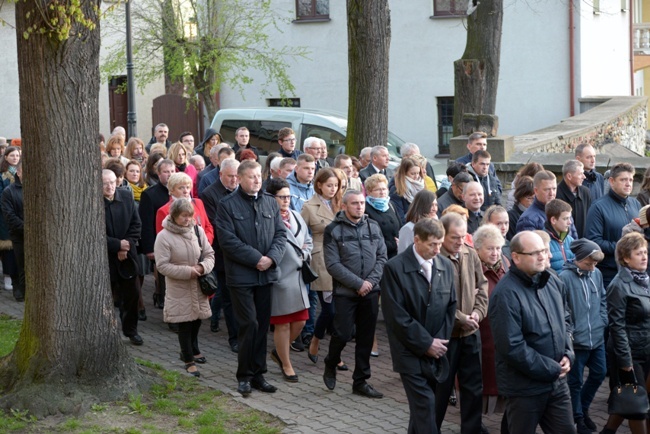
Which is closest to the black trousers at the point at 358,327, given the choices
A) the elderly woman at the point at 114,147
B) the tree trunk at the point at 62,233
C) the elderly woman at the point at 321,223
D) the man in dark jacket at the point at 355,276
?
the man in dark jacket at the point at 355,276

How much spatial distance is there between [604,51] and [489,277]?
23.1 m

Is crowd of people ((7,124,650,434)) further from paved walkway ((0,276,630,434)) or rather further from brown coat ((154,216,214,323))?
paved walkway ((0,276,630,434))

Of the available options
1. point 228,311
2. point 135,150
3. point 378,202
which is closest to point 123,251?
point 228,311

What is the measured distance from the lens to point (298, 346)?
445 inches

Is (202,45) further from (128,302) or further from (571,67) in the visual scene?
(128,302)

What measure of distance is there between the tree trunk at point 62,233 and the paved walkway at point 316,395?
121cm

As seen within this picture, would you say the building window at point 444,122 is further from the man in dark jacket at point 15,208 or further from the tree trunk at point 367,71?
the man in dark jacket at point 15,208

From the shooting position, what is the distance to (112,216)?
453 inches

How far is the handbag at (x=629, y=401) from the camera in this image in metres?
8.11

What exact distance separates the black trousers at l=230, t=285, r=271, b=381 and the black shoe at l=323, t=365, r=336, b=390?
21.7 inches

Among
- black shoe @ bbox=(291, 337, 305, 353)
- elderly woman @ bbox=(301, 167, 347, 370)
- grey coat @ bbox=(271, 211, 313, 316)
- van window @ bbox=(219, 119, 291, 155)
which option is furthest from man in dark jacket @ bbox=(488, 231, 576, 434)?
van window @ bbox=(219, 119, 291, 155)

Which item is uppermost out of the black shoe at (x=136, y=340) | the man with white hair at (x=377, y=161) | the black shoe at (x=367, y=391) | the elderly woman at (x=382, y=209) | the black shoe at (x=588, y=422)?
the man with white hair at (x=377, y=161)

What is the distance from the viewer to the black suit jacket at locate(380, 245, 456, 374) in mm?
7793

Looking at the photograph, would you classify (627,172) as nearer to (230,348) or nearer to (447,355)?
(447,355)
